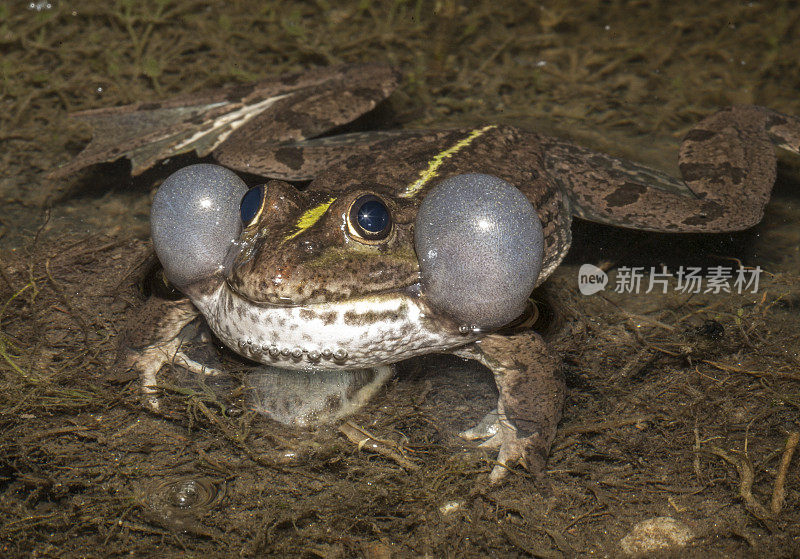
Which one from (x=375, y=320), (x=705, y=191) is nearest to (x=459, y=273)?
(x=375, y=320)

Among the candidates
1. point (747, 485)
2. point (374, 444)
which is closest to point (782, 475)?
point (747, 485)

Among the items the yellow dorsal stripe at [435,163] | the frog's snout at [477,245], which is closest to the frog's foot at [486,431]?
the frog's snout at [477,245]

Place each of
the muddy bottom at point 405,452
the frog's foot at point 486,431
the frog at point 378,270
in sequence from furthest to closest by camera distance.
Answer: the frog's foot at point 486,431 < the frog at point 378,270 < the muddy bottom at point 405,452

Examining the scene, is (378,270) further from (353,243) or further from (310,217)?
(310,217)

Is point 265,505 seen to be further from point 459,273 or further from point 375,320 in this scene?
point 459,273

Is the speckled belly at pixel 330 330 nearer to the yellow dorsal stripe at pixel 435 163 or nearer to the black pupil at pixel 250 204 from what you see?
the black pupil at pixel 250 204

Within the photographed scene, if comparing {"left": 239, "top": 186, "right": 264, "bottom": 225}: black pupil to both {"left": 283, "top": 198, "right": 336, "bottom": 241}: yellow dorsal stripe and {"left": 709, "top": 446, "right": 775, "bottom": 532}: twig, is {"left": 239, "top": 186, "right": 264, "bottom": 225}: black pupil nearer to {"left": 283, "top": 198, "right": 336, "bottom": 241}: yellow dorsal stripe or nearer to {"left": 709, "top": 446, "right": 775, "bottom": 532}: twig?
{"left": 283, "top": 198, "right": 336, "bottom": 241}: yellow dorsal stripe
